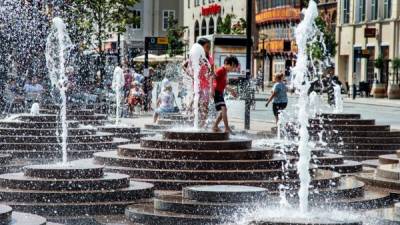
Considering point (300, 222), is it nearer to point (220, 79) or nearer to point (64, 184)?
point (64, 184)

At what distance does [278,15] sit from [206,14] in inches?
556

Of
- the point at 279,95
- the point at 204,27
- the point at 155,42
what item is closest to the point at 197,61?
the point at 279,95

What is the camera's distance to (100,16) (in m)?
50.8

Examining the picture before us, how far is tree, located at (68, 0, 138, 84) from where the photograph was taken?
165 ft

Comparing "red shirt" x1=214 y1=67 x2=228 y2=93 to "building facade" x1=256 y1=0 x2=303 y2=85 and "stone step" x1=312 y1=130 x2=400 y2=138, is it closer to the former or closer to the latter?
"stone step" x1=312 y1=130 x2=400 y2=138

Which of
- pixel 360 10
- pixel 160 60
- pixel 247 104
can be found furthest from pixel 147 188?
pixel 360 10

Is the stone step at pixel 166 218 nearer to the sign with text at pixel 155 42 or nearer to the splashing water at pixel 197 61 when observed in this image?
the splashing water at pixel 197 61

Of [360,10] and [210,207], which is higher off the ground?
[360,10]

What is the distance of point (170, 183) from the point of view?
16172mm

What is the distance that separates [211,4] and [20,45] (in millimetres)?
58619

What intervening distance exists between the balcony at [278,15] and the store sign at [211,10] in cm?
358

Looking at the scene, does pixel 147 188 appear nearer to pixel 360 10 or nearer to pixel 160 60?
pixel 160 60

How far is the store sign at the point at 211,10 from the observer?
10788 cm

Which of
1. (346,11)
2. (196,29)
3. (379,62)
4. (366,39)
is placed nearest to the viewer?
(379,62)
